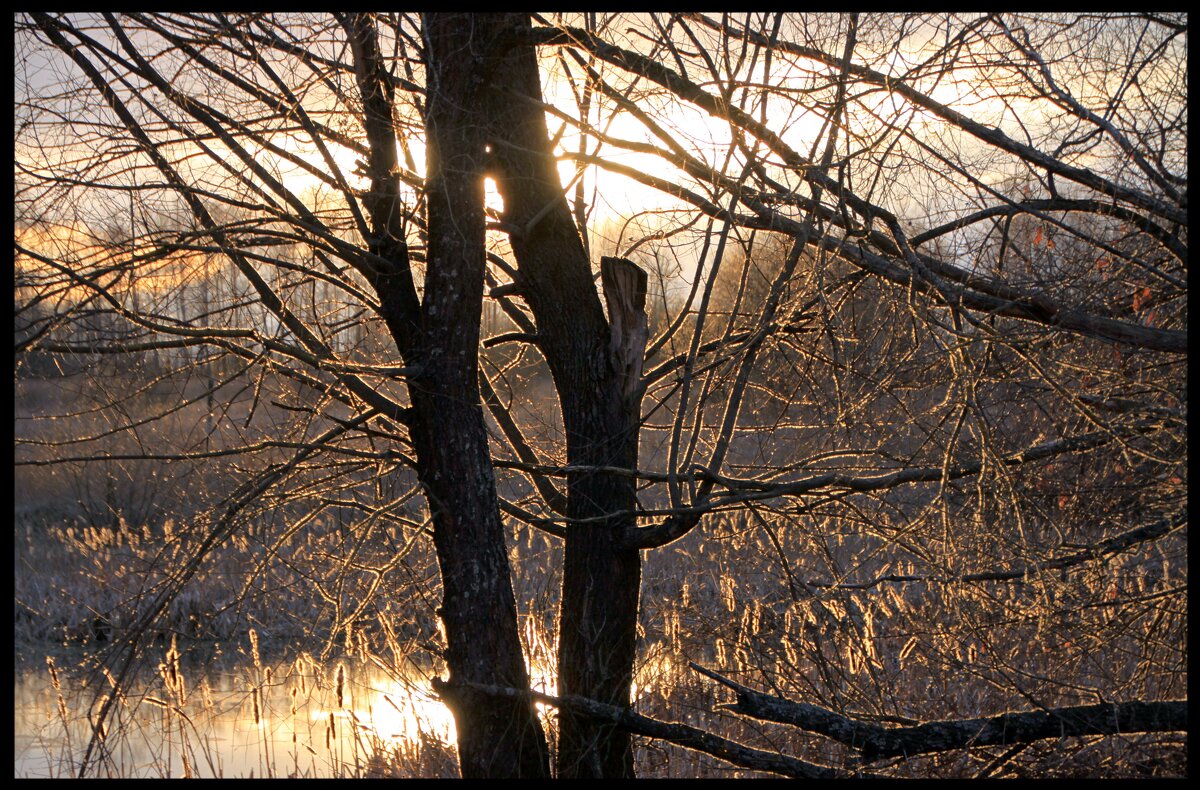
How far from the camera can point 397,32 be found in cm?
461

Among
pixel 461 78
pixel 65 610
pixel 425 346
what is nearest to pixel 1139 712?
pixel 425 346

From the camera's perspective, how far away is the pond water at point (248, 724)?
20.2 ft

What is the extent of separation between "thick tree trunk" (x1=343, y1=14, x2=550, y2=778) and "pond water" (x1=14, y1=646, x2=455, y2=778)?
Result: 47 centimetres

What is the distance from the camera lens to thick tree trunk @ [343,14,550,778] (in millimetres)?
4801

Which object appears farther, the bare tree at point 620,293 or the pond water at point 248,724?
the pond water at point 248,724

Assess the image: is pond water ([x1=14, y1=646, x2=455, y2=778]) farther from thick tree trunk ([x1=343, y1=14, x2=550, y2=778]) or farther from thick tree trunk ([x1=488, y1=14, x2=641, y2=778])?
thick tree trunk ([x1=488, y1=14, x2=641, y2=778])

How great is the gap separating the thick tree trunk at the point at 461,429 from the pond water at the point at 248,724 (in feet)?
1.56

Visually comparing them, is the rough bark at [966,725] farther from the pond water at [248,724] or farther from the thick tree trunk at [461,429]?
the pond water at [248,724]

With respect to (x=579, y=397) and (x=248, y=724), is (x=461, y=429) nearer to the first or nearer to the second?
(x=579, y=397)

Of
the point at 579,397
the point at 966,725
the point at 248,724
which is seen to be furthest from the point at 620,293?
the point at 248,724

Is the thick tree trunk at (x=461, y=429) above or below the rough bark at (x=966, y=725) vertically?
above

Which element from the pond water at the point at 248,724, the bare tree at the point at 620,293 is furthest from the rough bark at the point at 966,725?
the pond water at the point at 248,724

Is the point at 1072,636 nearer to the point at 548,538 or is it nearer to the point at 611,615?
the point at 611,615

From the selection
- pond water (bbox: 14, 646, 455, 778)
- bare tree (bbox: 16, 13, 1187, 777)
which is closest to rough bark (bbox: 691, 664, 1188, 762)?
bare tree (bbox: 16, 13, 1187, 777)
